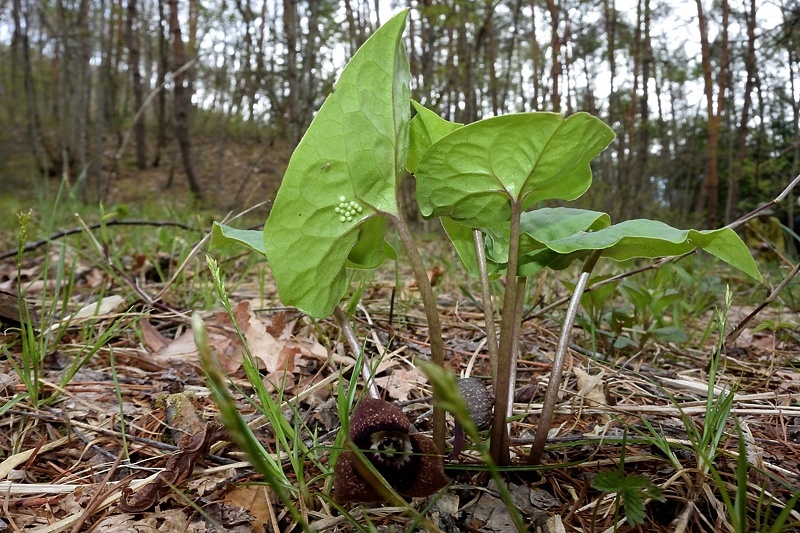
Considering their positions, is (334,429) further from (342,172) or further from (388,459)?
(342,172)

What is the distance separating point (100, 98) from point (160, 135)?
17.0 feet

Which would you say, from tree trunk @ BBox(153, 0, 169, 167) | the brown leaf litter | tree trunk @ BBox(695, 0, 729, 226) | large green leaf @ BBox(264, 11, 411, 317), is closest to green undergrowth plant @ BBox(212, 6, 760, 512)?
large green leaf @ BBox(264, 11, 411, 317)

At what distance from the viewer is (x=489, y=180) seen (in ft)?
2.87

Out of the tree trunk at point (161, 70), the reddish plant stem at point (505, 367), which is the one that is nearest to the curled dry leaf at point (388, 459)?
the reddish plant stem at point (505, 367)

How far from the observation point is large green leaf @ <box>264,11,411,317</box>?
810mm

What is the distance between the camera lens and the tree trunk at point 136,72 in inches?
363

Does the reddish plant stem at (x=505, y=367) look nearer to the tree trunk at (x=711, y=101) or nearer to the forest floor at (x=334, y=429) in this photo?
the forest floor at (x=334, y=429)

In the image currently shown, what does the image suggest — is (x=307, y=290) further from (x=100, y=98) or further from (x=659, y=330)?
(x=100, y=98)


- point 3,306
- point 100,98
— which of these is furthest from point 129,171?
point 3,306

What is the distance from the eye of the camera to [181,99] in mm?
8133

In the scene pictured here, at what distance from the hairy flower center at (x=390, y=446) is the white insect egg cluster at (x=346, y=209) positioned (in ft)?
1.19

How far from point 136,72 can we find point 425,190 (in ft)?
41.4

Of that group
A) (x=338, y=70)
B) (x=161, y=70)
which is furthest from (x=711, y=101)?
(x=161, y=70)

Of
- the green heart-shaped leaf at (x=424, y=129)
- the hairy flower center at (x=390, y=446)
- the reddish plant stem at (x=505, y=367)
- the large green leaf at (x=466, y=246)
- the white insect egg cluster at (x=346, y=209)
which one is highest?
the green heart-shaped leaf at (x=424, y=129)
